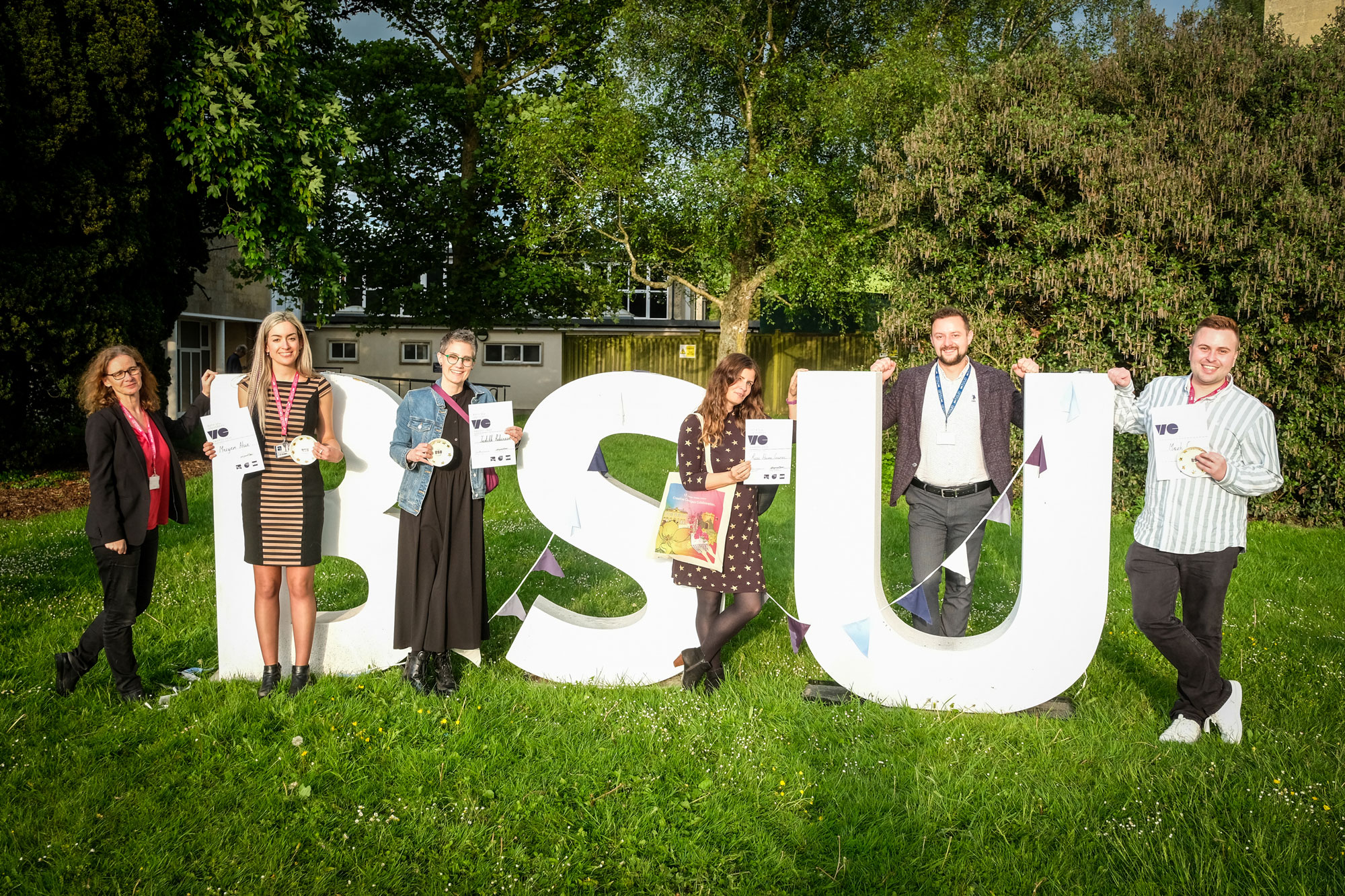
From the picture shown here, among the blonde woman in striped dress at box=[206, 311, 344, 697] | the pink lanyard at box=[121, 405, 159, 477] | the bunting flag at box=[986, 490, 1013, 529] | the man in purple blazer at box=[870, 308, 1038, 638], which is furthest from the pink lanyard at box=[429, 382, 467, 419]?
the bunting flag at box=[986, 490, 1013, 529]

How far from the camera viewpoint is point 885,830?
3.53 metres

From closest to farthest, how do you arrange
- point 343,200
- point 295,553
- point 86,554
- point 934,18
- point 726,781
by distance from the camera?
point 726,781, point 295,553, point 86,554, point 934,18, point 343,200

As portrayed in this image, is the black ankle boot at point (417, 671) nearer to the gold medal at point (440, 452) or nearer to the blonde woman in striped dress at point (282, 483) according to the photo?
the blonde woman in striped dress at point (282, 483)

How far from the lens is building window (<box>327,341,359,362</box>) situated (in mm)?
32719

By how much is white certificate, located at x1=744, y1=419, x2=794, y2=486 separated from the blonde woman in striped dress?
2.33 m

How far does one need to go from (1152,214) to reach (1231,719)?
780 cm

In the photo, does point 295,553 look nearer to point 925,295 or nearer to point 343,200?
point 925,295

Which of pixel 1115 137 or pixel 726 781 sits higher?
pixel 1115 137

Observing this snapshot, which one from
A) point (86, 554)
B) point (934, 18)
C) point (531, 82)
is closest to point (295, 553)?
point (86, 554)

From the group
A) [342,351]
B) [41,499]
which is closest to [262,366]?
[41,499]

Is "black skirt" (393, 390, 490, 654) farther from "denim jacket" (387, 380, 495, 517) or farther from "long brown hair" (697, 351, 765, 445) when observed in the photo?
"long brown hair" (697, 351, 765, 445)

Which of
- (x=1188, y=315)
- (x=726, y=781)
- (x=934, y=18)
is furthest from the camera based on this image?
(x=934, y=18)

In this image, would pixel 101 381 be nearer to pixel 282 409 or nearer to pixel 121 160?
pixel 282 409

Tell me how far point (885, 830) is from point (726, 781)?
0.74 m
